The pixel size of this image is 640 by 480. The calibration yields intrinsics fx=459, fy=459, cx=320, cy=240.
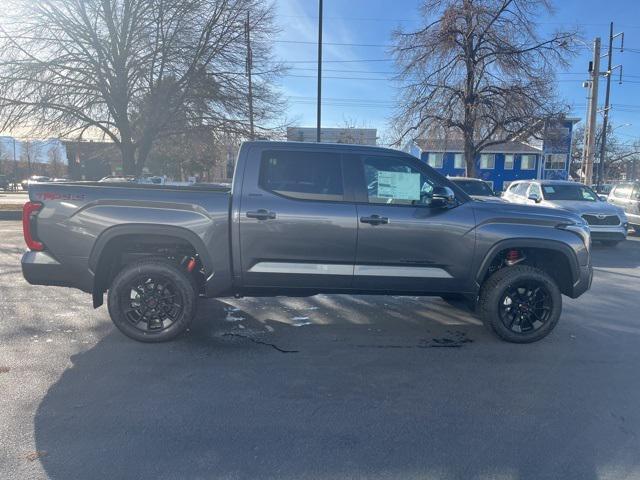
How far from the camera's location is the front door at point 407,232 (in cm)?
457

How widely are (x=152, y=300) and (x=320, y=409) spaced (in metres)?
2.18

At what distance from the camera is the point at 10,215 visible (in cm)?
1750

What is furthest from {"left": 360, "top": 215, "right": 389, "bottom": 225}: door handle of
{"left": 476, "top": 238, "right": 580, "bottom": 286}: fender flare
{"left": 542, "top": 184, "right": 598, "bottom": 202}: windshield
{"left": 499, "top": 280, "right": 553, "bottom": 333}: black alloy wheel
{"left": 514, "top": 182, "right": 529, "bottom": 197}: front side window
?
{"left": 514, "top": 182, "right": 529, "bottom": 197}: front side window

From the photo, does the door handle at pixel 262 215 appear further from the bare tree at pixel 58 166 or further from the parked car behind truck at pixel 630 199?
the bare tree at pixel 58 166

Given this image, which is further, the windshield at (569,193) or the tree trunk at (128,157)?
the tree trunk at (128,157)

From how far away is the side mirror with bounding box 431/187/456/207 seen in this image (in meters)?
4.50

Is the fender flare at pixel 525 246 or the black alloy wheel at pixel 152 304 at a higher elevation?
the fender flare at pixel 525 246

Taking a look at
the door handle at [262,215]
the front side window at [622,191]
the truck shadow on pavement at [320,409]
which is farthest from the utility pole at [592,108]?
the door handle at [262,215]

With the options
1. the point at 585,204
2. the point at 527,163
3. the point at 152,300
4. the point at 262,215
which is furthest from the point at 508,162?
the point at 152,300

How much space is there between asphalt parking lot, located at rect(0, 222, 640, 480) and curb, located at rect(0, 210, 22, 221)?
13741 mm

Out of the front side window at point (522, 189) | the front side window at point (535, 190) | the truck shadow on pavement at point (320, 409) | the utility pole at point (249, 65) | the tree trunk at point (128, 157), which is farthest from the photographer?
the tree trunk at point (128, 157)

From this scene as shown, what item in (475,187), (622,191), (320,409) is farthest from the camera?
(622,191)

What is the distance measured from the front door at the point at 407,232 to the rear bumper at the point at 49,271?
2720 mm

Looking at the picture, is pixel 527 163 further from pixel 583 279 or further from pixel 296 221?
pixel 296 221
